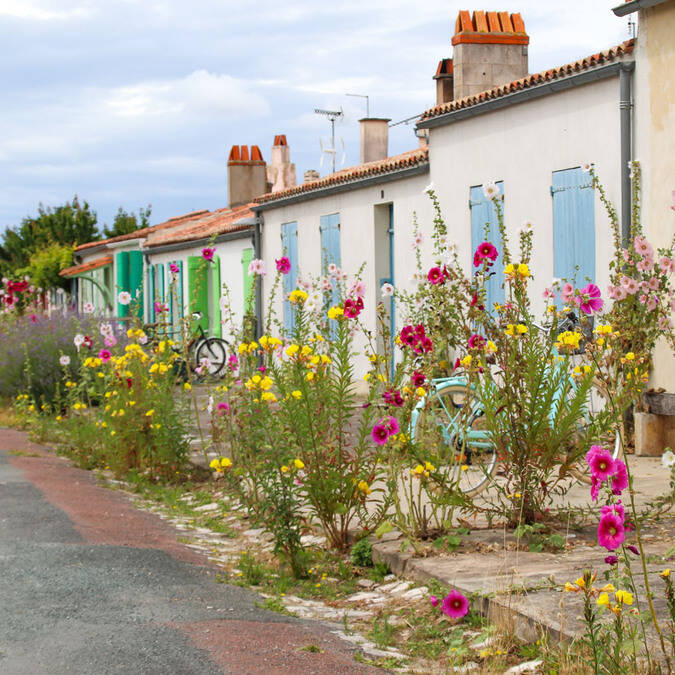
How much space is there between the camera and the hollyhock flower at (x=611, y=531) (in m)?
3.17

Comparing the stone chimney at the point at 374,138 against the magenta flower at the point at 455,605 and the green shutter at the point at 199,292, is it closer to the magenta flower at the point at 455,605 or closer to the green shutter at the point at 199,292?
the green shutter at the point at 199,292

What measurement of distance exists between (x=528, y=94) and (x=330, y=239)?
6.26 m

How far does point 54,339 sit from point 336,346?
1064cm

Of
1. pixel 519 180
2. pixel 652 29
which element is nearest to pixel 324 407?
pixel 652 29

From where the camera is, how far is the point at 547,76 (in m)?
11.1

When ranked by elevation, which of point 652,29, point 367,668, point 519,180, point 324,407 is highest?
point 652,29

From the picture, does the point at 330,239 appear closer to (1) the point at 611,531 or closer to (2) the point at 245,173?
(2) the point at 245,173

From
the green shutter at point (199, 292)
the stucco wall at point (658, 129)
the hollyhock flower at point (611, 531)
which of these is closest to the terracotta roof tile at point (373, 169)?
the green shutter at point (199, 292)

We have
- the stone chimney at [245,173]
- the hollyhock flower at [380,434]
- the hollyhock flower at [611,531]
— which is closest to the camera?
the hollyhock flower at [611,531]

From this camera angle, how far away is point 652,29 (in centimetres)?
985

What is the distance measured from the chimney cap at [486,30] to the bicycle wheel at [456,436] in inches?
298

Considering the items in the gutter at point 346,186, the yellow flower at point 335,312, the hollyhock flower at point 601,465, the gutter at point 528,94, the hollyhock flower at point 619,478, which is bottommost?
the hollyhock flower at point 619,478

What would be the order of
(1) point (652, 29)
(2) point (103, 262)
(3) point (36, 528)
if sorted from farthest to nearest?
(2) point (103, 262)
(1) point (652, 29)
(3) point (36, 528)

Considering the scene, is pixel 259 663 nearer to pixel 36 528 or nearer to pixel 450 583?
pixel 450 583
